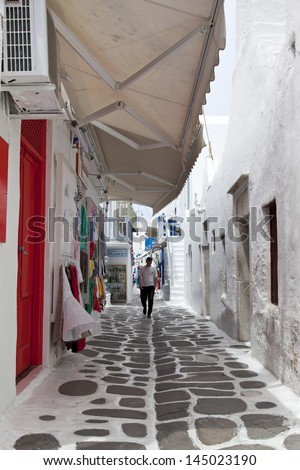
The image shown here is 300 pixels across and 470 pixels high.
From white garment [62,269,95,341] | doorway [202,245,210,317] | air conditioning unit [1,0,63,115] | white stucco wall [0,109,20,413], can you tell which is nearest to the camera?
air conditioning unit [1,0,63,115]

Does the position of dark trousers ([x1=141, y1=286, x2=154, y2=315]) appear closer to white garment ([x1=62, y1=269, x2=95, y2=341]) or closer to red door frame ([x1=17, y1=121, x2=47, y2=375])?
white garment ([x1=62, y1=269, x2=95, y2=341])

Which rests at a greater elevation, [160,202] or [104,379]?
[160,202]

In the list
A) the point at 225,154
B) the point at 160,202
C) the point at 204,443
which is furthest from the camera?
the point at 160,202

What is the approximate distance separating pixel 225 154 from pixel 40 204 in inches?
188

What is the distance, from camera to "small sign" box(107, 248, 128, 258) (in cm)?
1878

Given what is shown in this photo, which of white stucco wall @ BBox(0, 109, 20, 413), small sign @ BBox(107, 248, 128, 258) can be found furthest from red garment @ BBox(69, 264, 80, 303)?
small sign @ BBox(107, 248, 128, 258)

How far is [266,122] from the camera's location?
5559 millimetres

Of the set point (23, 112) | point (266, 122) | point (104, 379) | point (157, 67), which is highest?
point (157, 67)

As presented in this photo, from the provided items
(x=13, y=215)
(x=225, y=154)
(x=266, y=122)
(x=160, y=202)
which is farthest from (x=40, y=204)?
(x=160, y=202)

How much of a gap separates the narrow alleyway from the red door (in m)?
0.33

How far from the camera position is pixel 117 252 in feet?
62.0

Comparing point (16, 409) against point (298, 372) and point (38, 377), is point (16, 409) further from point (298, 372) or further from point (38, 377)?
point (298, 372)
